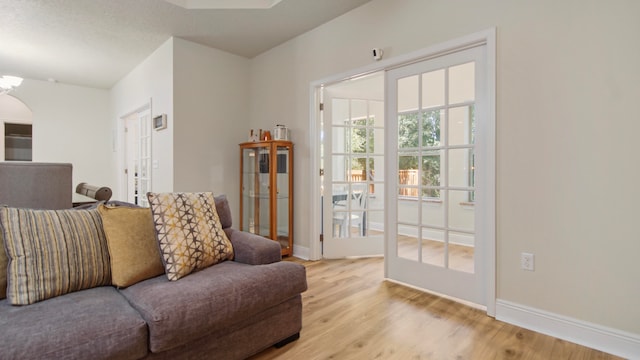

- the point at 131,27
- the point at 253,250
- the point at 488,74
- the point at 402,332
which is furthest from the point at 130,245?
the point at 131,27

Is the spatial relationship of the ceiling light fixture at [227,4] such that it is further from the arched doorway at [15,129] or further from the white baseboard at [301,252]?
the arched doorway at [15,129]

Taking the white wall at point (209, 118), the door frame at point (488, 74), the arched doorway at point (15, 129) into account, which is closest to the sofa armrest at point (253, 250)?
the door frame at point (488, 74)

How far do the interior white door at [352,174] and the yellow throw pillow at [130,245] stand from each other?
2.10m

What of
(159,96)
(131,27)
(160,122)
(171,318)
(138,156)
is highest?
(131,27)

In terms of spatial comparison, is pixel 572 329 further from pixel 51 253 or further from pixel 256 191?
pixel 256 191

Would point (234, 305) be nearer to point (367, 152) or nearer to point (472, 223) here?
point (472, 223)

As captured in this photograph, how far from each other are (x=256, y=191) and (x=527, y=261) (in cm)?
291

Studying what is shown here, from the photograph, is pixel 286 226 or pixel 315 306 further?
pixel 286 226

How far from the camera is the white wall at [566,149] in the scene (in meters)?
1.73

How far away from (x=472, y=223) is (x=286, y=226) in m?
2.12

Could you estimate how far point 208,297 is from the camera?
1428 millimetres

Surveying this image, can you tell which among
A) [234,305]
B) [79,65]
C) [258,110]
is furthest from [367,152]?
→ [79,65]

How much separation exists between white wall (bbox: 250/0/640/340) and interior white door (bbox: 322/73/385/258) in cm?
135

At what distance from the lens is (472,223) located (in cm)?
237
